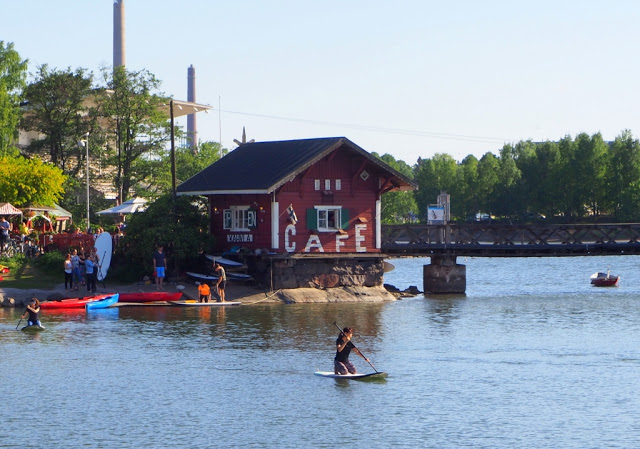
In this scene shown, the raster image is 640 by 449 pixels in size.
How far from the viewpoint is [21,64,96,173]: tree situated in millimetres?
70312

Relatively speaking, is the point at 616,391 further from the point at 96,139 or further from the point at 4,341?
the point at 96,139

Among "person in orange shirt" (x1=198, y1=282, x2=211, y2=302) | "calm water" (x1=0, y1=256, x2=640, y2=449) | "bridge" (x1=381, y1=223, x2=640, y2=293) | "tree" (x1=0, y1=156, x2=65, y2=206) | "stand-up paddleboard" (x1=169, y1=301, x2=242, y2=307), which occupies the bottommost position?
"calm water" (x1=0, y1=256, x2=640, y2=449)

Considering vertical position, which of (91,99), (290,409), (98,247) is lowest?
(290,409)

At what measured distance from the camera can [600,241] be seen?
57.3 m

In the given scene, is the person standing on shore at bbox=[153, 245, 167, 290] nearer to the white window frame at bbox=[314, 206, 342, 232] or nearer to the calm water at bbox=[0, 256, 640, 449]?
the calm water at bbox=[0, 256, 640, 449]

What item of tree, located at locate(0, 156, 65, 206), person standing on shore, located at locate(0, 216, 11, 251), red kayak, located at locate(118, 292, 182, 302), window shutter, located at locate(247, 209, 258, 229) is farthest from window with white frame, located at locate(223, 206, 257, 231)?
tree, located at locate(0, 156, 65, 206)

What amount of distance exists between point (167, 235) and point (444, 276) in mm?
15692

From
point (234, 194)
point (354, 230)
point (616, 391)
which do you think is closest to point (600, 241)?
point (354, 230)

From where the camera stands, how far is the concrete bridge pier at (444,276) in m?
56.8

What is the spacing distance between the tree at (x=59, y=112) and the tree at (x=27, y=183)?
1299 cm

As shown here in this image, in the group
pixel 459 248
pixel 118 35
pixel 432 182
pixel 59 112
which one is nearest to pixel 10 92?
pixel 59 112

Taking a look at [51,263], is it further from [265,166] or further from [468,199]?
[468,199]

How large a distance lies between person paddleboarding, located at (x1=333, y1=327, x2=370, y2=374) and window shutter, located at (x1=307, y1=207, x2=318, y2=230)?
2087 cm

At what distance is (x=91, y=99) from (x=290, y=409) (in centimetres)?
4999
